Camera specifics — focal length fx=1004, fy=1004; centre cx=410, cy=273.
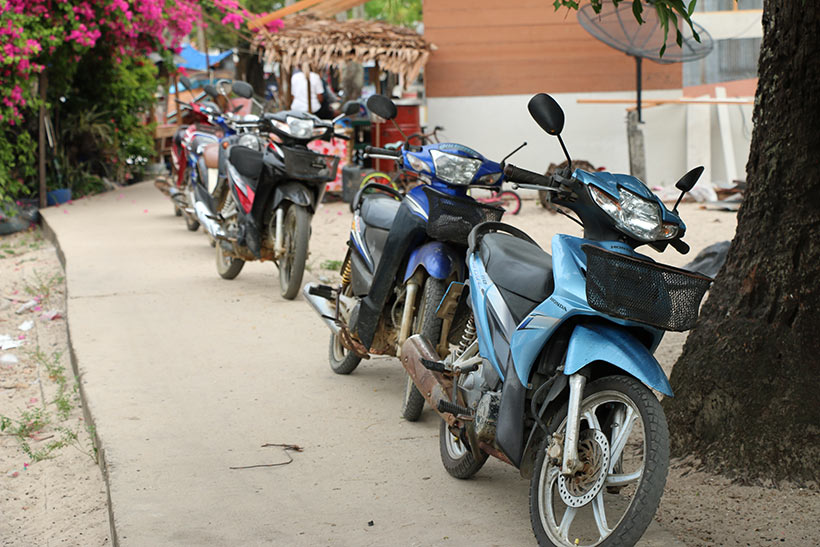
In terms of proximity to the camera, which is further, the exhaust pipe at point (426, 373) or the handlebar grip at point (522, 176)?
the exhaust pipe at point (426, 373)

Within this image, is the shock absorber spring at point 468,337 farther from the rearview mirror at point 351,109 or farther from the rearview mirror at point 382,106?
the rearview mirror at point 351,109

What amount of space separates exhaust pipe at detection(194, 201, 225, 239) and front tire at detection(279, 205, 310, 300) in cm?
71

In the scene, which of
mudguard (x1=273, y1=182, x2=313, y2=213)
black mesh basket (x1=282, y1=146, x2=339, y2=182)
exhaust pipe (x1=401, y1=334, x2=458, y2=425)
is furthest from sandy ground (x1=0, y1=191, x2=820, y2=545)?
black mesh basket (x1=282, y1=146, x2=339, y2=182)

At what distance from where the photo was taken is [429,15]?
14.6 meters

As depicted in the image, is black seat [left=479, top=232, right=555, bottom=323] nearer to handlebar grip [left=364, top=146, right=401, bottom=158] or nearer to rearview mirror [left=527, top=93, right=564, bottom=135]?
rearview mirror [left=527, top=93, right=564, bottom=135]

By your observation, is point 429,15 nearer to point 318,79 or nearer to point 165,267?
point 318,79

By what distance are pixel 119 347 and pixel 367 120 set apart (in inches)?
366

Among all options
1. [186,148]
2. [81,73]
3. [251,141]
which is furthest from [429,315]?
[81,73]

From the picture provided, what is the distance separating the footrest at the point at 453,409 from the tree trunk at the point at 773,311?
92 cm

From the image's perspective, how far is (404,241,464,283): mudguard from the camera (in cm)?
434

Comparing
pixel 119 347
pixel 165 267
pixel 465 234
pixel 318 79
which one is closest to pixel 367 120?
pixel 318 79

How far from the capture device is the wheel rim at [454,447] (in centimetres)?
379

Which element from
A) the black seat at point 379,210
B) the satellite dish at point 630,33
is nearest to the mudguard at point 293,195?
the black seat at point 379,210

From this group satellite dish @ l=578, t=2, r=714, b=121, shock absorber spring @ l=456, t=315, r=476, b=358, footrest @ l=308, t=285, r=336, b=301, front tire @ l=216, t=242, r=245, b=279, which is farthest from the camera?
satellite dish @ l=578, t=2, r=714, b=121
